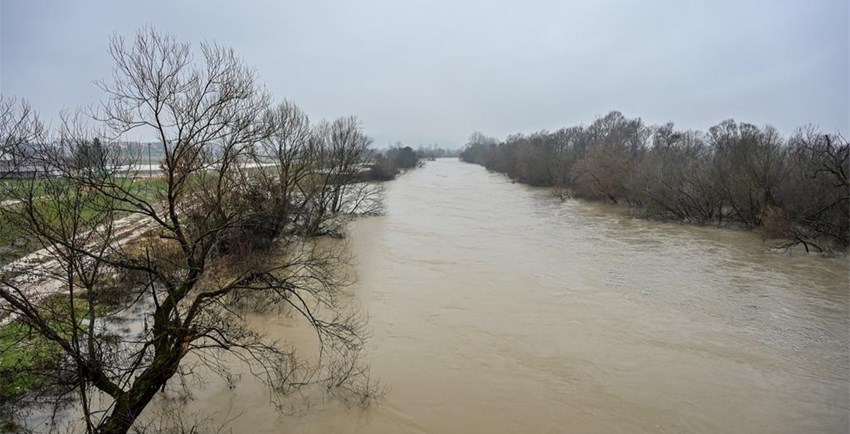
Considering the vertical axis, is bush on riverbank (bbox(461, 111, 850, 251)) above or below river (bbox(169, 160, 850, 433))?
above

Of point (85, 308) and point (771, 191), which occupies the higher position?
point (771, 191)

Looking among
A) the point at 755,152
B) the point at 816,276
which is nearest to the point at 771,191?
the point at 755,152

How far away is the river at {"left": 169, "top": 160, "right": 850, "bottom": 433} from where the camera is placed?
28.1ft

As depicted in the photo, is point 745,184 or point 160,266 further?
point 745,184

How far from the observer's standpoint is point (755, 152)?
26.4 meters

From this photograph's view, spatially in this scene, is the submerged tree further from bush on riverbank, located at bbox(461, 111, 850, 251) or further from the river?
bush on riverbank, located at bbox(461, 111, 850, 251)

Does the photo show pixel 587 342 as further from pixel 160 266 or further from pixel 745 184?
pixel 745 184

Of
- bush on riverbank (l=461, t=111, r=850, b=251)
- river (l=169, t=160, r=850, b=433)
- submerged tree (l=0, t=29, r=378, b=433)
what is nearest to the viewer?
submerged tree (l=0, t=29, r=378, b=433)

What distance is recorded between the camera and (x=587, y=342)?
38.1ft

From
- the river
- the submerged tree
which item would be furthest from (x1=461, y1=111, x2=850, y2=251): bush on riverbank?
the submerged tree

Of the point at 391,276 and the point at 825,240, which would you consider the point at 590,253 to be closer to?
the point at 391,276

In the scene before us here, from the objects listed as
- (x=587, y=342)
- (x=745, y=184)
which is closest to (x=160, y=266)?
(x=587, y=342)

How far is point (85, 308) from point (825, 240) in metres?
27.9

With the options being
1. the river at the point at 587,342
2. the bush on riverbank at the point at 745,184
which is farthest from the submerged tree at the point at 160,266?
the bush on riverbank at the point at 745,184
